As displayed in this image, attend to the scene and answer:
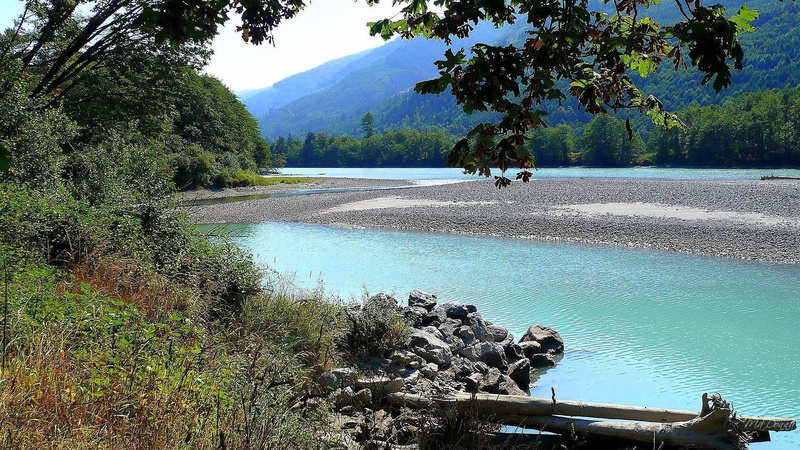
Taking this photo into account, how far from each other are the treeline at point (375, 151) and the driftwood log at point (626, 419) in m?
120

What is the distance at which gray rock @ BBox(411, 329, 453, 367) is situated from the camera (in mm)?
8484

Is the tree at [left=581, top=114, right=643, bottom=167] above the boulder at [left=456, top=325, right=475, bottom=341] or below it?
above

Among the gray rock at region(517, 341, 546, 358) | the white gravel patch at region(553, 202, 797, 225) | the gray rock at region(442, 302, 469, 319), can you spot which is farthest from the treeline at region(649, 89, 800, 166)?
the gray rock at region(517, 341, 546, 358)

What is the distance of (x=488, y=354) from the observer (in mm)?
9188

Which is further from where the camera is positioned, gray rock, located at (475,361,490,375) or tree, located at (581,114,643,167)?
tree, located at (581,114,643,167)

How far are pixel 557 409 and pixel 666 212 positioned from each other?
1040 inches

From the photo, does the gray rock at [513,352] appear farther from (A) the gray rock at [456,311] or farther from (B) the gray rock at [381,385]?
(B) the gray rock at [381,385]

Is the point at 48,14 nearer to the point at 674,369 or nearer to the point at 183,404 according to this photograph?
the point at 183,404

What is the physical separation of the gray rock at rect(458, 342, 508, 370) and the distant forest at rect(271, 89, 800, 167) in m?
67.2

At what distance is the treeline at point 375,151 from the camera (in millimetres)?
140000

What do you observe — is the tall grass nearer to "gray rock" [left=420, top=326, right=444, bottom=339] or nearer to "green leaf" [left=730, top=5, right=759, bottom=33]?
"green leaf" [left=730, top=5, right=759, bottom=33]

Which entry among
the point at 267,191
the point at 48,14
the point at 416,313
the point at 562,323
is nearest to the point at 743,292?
the point at 562,323

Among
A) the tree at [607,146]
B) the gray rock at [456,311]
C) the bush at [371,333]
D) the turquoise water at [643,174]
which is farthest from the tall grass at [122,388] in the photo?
the tree at [607,146]

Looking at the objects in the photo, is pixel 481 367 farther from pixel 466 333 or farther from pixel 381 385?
pixel 381 385
